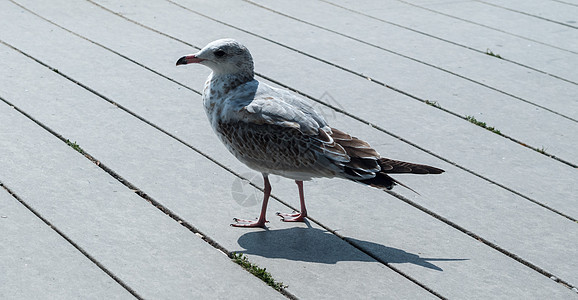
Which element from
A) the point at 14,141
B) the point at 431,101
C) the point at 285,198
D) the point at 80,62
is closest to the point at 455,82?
the point at 431,101

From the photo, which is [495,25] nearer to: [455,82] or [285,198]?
[455,82]

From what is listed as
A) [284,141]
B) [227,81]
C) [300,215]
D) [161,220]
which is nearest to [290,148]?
[284,141]

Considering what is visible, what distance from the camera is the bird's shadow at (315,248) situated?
10.5 ft

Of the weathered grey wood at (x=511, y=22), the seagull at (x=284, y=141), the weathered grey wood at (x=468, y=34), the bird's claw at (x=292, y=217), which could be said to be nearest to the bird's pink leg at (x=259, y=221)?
the seagull at (x=284, y=141)

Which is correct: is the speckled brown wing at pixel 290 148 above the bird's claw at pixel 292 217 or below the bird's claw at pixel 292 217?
above

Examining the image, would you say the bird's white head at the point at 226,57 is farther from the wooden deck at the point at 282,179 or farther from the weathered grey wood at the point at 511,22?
the weathered grey wood at the point at 511,22

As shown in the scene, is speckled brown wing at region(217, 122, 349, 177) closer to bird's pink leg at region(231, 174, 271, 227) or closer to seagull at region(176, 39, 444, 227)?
seagull at region(176, 39, 444, 227)

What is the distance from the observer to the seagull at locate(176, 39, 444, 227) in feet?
→ 10.8

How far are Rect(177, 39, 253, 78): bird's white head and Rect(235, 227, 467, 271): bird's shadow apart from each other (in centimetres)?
70

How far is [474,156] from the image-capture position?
165 inches

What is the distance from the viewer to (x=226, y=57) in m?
3.49

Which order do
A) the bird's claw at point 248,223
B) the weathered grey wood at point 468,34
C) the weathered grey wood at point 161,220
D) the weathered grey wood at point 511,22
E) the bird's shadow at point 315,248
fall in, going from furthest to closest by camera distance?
the weathered grey wood at point 511,22
the weathered grey wood at point 468,34
the bird's claw at point 248,223
the bird's shadow at point 315,248
the weathered grey wood at point 161,220

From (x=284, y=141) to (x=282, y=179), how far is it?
641 mm

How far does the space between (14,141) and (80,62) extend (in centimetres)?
123
